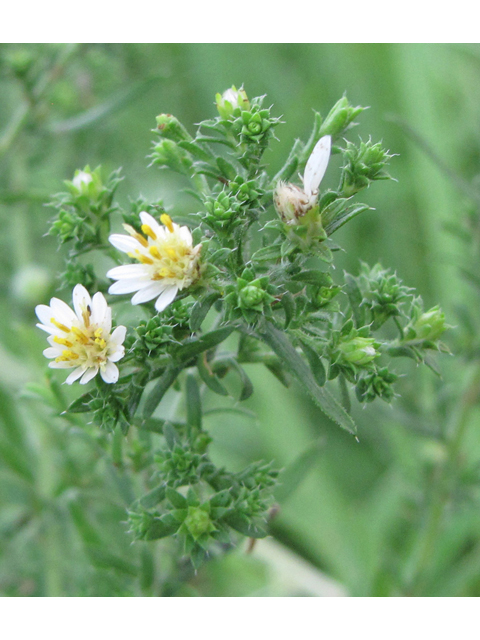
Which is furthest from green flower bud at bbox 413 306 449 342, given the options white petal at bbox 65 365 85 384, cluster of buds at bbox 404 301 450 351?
white petal at bbox 65 365 85 384

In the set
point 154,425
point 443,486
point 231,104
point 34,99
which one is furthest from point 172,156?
point 443,486

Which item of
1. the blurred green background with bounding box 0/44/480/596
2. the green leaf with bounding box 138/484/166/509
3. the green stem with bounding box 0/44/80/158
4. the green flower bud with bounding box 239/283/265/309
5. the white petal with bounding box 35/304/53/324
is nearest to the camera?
the green flower bud with bounding box 239/283/265/309

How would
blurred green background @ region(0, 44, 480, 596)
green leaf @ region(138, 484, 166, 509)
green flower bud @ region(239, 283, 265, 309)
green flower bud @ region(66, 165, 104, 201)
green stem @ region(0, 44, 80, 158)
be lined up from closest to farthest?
1. green flower bud @ region(239, 283, 265, 309)
2. green leaf @ region(138, 484, 166, 509)
3. green flower bud @ region(66, 165, 104, 201)
4. blurred green background @ region(0, 44, 480, 596)
5. green stem @ region(0, 44, 80, 158)

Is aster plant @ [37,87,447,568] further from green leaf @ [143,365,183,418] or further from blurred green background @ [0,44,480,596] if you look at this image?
blurred green background @ [0,44,480,596]

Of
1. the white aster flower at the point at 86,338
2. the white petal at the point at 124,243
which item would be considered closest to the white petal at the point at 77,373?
the white aster flower at the point at 86,338

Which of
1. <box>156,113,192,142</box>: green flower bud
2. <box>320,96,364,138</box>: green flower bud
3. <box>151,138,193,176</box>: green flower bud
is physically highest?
<box>320,96,364,138</box>: green flower bud

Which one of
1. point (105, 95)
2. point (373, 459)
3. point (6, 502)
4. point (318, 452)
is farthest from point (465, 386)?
point (105, 95)

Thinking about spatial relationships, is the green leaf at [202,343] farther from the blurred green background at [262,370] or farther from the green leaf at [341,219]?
the blurred green background at [262,370]
